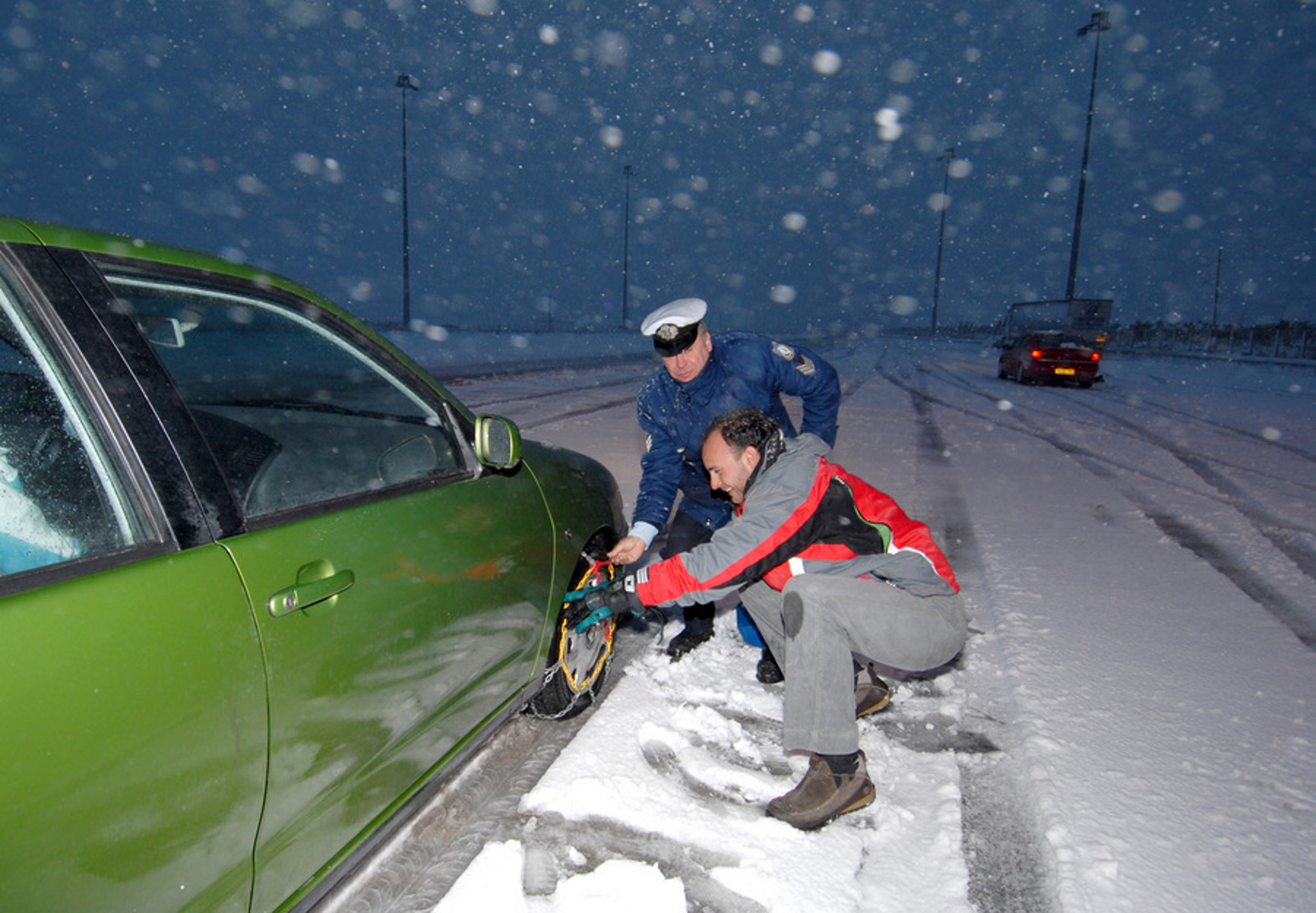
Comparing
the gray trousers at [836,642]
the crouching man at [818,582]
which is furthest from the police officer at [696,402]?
the gray trousers at [836,642]

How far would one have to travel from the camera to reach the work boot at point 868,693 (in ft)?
9.75

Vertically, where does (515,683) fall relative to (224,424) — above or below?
below

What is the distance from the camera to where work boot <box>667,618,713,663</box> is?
11.7ft

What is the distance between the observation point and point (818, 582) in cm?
248

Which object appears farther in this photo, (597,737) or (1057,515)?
(1057,515)

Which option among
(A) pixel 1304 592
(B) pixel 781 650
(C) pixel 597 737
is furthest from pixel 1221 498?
(C) pixel 597 737

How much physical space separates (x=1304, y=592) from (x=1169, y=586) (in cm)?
72

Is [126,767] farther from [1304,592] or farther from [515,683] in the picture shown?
[1304,592]

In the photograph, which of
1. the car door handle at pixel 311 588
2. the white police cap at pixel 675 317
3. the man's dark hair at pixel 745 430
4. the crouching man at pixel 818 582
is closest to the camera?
the car door handle at pixel 311 588

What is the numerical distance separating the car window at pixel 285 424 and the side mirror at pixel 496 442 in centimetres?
13

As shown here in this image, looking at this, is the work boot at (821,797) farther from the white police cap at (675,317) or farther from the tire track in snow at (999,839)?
the white police cap at (675,317)

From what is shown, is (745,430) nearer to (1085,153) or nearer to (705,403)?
(705,403)

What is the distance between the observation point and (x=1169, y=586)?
446 cm

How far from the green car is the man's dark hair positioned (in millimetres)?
759
